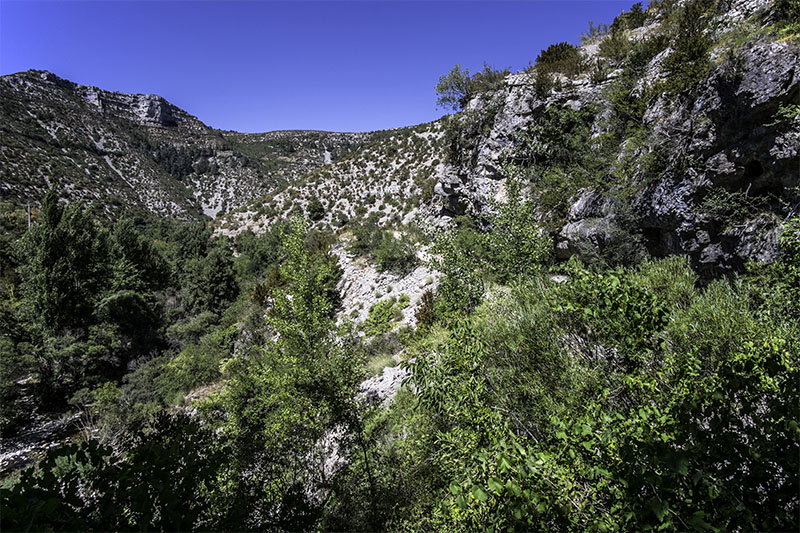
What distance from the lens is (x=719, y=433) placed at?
6.40 ft

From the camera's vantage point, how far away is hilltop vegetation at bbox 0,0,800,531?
6.88 feet

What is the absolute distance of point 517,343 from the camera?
5.02 meters

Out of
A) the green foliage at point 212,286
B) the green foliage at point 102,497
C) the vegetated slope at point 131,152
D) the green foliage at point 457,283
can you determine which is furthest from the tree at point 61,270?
the vegetated slope at point 131,152

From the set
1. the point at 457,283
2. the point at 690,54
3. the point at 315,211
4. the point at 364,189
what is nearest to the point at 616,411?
the point at 457,283

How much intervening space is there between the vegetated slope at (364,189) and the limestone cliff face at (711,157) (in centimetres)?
1565

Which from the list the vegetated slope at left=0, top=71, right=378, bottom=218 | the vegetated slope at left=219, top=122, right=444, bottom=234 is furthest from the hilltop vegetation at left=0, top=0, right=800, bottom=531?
the vegetated slope at left=0, top=71, right=378, bottom=218

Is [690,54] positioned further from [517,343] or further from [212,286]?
[212,286]

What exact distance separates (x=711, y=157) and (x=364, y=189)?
28420 millimetres

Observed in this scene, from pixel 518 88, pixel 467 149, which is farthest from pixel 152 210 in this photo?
pixel 518 88

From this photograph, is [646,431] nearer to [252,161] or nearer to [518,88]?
[518,88]

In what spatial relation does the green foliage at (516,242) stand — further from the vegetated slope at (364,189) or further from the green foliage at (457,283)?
the vegetated slope at (364,189)

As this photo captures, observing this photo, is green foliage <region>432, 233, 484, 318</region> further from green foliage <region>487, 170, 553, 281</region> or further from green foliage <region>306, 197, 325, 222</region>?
green foliage <region>306, 197, 325, 222</region>

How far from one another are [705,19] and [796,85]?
5205 millimetres

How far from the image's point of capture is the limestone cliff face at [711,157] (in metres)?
5.80
